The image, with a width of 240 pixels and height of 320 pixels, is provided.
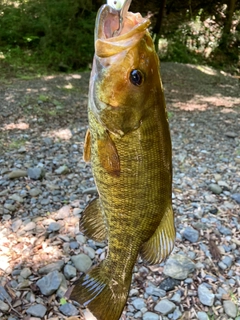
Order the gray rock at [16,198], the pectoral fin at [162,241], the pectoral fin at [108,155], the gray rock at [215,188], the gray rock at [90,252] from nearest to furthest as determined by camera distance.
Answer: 1. the pectoral fin at [108,155]
2. the pectoral fin at [162,241]
3. the gray rock at [90,252]
4. the gray rock at [16,198]
5. the gray rock at [215,188]

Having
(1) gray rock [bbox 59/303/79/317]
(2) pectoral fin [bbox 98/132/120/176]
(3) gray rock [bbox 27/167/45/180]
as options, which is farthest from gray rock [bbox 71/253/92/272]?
(2) pectoral fin [bbox 98/132/120/176]

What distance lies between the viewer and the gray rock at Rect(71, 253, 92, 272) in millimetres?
3334

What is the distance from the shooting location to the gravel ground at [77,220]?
3086mm

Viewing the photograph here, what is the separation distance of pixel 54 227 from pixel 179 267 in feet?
4.36

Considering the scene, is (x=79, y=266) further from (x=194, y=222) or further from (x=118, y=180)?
(x=118, y=180)

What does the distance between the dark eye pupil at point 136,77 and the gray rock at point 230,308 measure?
2455 millimetres

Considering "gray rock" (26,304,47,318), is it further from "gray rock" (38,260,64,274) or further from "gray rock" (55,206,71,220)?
"gray rock" (55,206,71,220)

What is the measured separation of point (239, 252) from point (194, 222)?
0.57 metres

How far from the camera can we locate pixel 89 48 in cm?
1147

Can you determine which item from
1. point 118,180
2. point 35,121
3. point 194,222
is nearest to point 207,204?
point 194,222

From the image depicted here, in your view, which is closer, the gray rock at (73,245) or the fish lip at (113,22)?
the fish lip at (113,22)

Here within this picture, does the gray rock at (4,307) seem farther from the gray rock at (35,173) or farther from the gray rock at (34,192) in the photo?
the gray rock at (35,173)

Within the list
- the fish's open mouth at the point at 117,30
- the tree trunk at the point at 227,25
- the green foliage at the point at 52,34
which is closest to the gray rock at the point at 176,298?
the fish's open mouth at the point at 117,30

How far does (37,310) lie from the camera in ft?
9.54
